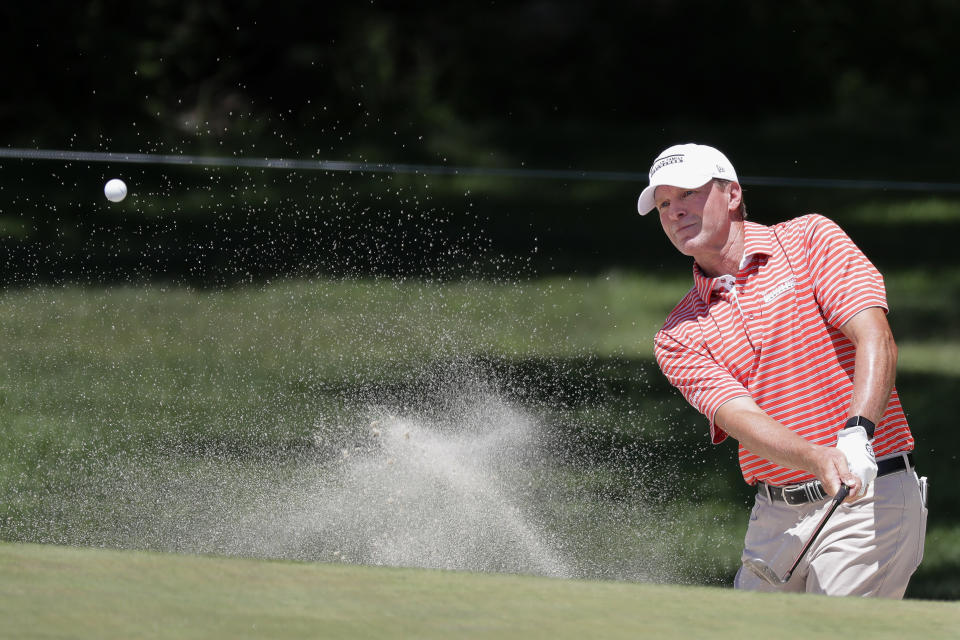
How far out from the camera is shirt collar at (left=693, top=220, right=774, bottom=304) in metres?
3.46

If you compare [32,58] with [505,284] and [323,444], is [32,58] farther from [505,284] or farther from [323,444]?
[323,444]

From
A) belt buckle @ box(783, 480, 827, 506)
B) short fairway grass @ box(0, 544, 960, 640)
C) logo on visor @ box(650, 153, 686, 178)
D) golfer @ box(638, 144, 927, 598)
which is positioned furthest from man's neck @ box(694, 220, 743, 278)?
short fairway grass @ box(0, 544, 960, 640)

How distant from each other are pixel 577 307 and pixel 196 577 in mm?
7753

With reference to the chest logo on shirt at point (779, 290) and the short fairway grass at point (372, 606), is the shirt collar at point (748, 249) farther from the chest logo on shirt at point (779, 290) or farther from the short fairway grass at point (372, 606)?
the short fairway grass at point (372, 606)

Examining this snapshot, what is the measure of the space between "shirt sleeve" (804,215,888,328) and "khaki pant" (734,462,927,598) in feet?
1.40

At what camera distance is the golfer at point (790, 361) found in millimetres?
3322

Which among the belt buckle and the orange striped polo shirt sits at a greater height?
the orange striped polo shirt

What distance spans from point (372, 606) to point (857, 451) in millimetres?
1206

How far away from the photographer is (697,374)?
3457mm

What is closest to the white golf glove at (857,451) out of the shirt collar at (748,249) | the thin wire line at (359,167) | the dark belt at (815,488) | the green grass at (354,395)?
the dark belt at (815,488)

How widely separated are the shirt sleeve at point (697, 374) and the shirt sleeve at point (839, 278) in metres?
0.28

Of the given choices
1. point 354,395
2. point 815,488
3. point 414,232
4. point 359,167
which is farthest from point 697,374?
point 414,232

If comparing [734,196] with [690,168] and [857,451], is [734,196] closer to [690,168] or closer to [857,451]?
[690,168]

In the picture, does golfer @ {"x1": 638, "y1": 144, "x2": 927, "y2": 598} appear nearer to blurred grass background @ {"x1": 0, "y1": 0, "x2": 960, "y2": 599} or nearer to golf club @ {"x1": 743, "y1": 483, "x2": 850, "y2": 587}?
golf club @ {"x1": 743, "y1": 483, "x2": 850, "y2": 587}
